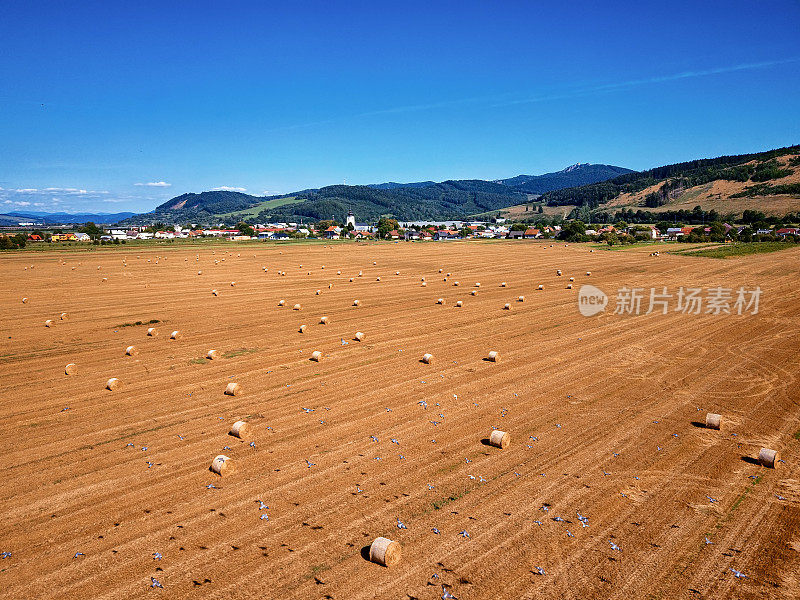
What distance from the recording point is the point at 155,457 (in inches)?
433

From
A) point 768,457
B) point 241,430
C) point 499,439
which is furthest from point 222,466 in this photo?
point 768,457

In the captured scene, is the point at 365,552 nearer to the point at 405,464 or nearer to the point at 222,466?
the point at 405,464

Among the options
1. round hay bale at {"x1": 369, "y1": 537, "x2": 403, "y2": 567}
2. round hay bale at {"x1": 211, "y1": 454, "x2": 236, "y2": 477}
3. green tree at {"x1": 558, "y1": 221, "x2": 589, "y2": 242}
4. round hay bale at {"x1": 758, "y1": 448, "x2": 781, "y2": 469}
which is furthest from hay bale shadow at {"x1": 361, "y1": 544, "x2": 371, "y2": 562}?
green tree at {"x1": 558, "y1": 221, "x2": 589, "y2": 242}

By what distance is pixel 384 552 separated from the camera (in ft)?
24.3

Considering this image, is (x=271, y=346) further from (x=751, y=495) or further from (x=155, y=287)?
(x=155, y=287)

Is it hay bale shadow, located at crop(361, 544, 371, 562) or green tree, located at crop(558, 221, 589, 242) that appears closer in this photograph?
hay bale shadow, located at crop(361, 544, 371, 562)

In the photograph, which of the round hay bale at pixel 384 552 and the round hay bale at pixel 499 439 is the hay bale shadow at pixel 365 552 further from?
the round hay bale at pixel 499 439

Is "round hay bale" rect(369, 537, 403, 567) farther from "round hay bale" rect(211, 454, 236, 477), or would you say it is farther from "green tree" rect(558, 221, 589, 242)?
"green tree" rect(558, 221, 589, 242)

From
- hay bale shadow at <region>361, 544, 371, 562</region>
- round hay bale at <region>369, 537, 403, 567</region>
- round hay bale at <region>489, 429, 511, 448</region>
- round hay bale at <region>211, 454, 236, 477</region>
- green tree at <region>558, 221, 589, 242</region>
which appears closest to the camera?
round hay bale at <region>369, 537, 403, 567</region>

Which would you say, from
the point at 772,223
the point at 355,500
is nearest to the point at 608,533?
the point at 355,500

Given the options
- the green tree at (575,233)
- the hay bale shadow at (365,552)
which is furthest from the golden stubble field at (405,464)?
the green tree at (575,233)

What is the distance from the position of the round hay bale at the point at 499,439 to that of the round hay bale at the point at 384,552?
4472 mm

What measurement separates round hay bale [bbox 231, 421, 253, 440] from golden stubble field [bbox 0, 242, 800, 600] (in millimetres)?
260

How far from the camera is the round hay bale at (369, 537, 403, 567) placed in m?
7.45
